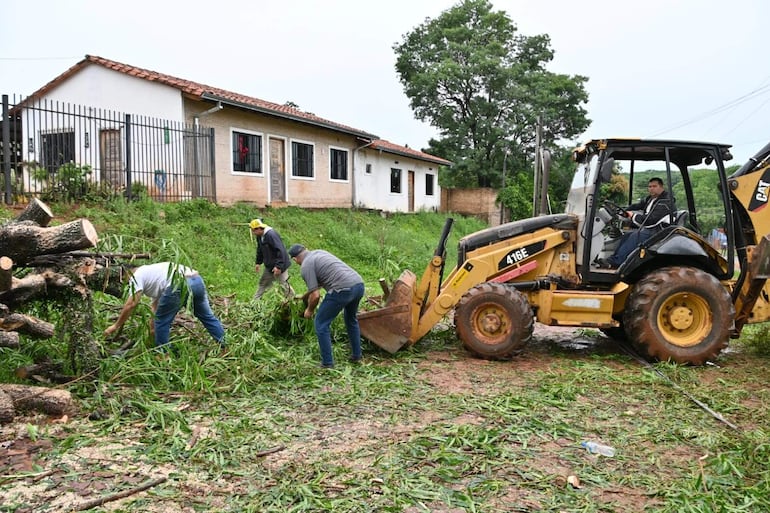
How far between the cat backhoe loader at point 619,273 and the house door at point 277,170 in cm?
1326

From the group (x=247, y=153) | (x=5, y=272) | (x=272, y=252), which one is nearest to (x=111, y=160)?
(x=247, y=153)

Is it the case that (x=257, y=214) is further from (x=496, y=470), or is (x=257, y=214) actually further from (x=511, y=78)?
(x=511, y=78)

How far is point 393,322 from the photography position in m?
7.03

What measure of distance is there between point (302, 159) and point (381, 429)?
17.1 metres

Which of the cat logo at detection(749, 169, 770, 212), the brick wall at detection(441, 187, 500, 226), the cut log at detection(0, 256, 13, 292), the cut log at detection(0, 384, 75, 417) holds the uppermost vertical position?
the brick wall at detection(441, 187, 500, 226)

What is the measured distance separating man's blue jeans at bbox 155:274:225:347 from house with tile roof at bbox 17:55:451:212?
8866 millimetres

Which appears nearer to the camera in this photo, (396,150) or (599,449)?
(599,449)

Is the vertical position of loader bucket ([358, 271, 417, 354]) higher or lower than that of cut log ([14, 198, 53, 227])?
lower

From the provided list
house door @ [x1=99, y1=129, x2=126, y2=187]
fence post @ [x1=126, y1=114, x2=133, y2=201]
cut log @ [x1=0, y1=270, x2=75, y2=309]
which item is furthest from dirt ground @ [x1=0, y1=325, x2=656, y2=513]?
house door @ [x1=99, y1=129, x2=126, y2=187]

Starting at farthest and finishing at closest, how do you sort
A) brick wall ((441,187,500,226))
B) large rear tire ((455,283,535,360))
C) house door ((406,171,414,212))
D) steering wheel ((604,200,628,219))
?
brick wall ((441,187,500,226))
house door ((406,171,414,212))
steering wheel ((604,200,628,219))
large rear tire ((455,283,535,360))

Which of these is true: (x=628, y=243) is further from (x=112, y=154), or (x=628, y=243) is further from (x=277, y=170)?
(x=277, y=170)

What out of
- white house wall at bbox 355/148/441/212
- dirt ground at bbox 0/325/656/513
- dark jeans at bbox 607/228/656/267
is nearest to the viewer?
dirt ground at bbox 0/325/656/513

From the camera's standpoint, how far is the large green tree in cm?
3475

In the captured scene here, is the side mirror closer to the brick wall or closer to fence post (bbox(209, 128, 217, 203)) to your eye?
fence post (bbox(209, 128, 217, 203))
